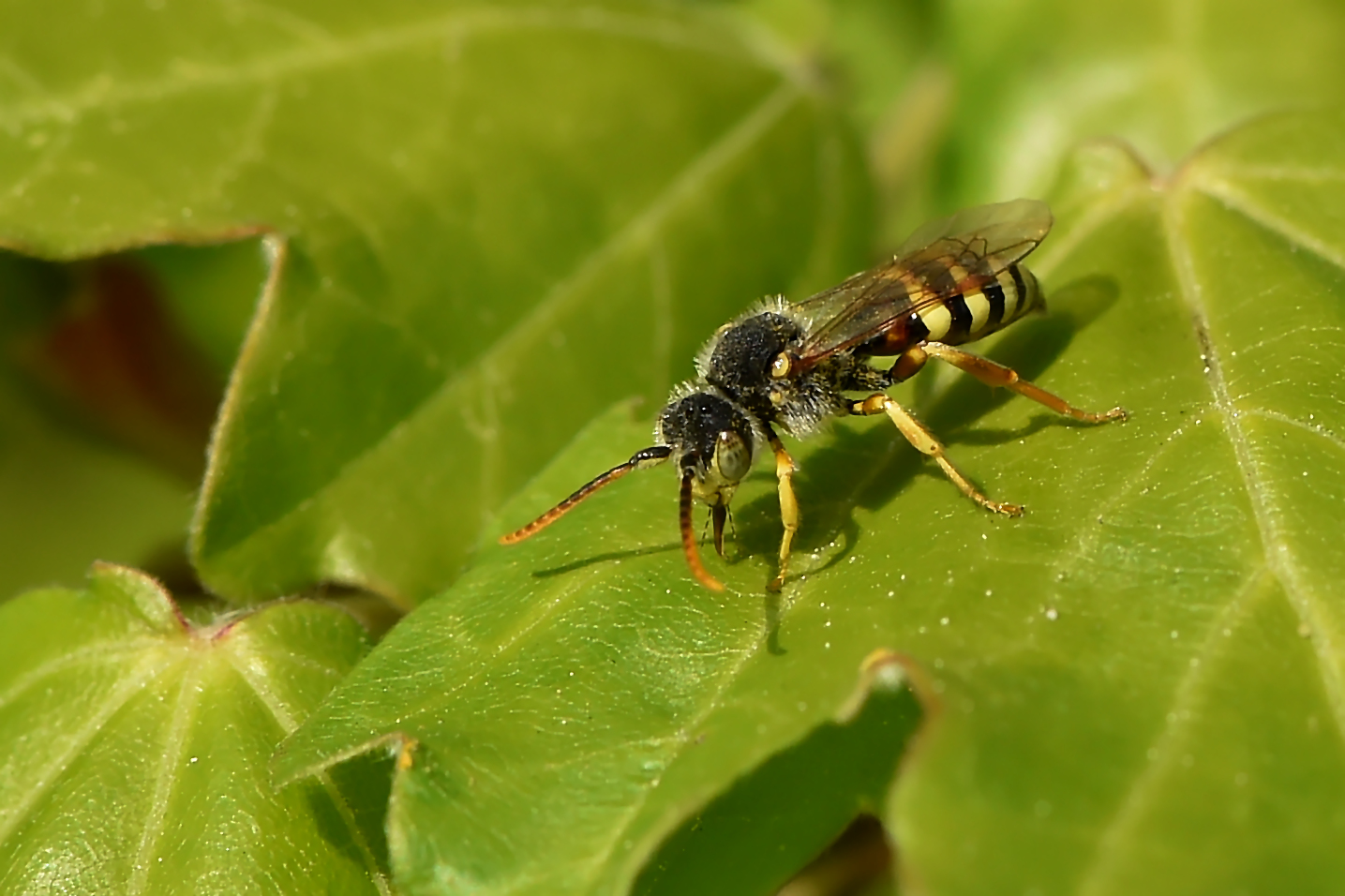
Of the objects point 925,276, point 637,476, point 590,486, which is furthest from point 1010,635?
point 925,276

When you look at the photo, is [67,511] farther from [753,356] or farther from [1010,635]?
[1010,635]

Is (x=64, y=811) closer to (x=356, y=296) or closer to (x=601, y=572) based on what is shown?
(x=601, y=572)

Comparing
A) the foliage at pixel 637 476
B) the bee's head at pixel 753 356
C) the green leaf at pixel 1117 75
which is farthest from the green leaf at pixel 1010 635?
the green leaf at pixel 1117 75

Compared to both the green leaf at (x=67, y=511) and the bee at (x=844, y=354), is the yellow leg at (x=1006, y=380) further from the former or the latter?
the green leaf at (x=67, y=511)

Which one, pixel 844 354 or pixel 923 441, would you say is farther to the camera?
pixel 844 354

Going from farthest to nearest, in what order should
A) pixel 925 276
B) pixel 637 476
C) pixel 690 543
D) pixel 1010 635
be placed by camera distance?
pixel 925 276, pixel 637 476, pixel 690 543, pixel 1010 635

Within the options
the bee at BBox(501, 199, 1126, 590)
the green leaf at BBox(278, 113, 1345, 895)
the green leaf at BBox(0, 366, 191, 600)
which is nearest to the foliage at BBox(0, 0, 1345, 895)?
the green leaf at BBox(278, 113, 1345, 895)

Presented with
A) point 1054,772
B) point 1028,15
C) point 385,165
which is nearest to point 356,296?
point 385,165

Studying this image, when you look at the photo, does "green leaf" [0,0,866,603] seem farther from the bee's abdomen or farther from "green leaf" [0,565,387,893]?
the bee's abdomen
